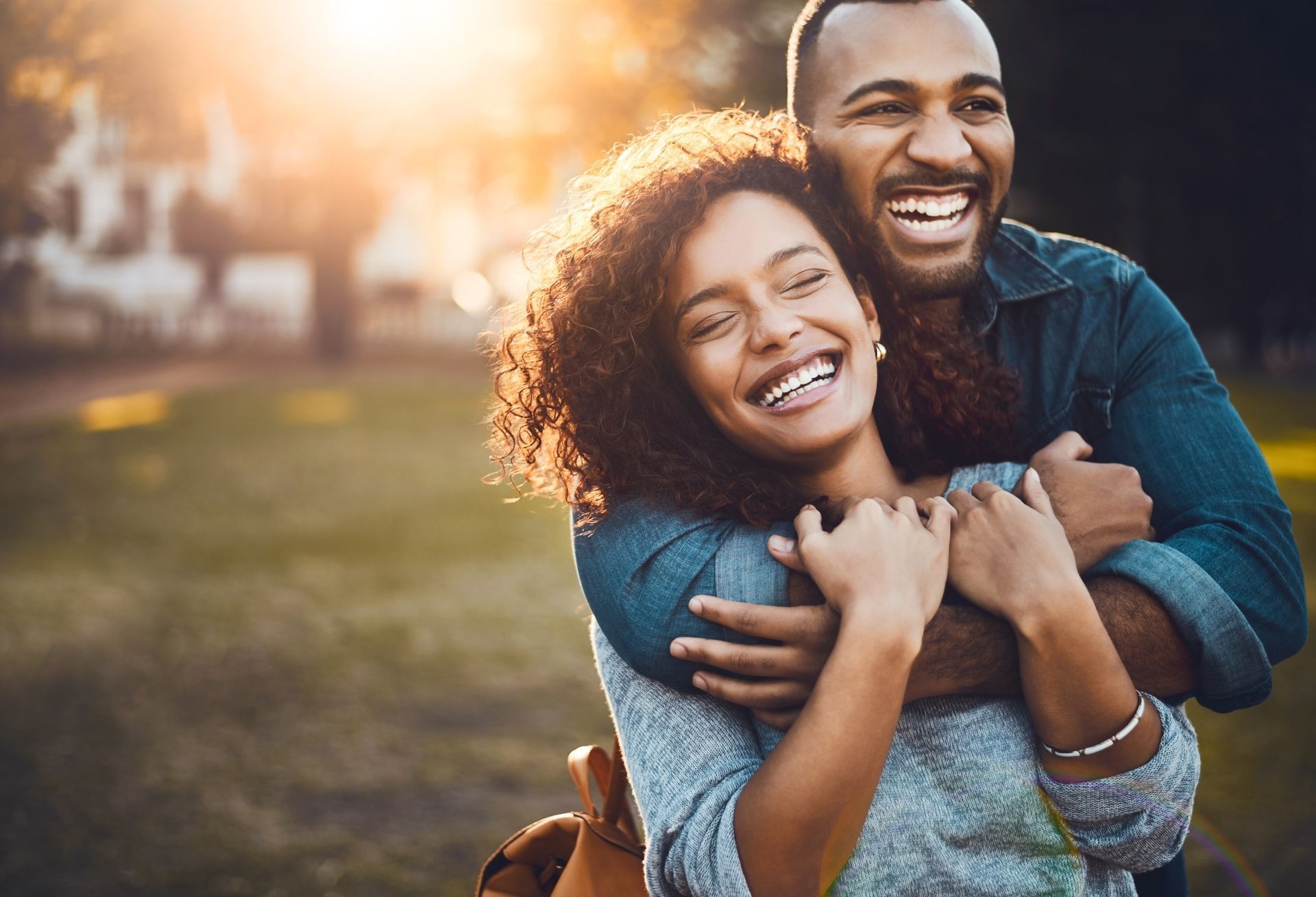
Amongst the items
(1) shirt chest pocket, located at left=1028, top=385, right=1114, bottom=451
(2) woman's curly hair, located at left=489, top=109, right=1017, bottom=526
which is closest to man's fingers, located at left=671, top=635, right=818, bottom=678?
(2) woman's curly hair, located at left=489, top=109, right=1017, bottom=526

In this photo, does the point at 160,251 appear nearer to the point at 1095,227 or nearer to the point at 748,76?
the point at 748,76

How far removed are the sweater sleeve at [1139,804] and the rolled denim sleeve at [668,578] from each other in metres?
0.62

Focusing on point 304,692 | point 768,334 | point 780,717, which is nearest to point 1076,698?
point 780,717

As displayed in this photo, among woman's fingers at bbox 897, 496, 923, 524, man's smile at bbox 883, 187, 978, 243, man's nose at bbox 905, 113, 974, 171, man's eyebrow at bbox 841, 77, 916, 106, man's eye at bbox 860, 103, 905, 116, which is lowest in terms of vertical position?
woman's fingers at bbox 897, 496, 923, 524

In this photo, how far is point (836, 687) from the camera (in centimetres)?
181

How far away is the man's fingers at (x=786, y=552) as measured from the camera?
6.73 feet

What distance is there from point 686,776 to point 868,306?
1.11 meters

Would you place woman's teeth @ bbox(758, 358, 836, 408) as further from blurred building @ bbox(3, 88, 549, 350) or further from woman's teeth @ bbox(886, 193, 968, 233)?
blurred building @ bbox(3, 88, 549, 350)

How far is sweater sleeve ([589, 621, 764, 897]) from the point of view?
1872 mm

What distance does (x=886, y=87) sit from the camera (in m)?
2.65

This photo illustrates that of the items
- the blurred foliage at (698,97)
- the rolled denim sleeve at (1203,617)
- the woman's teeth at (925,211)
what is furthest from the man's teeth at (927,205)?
the blurred foliage at (698,97)

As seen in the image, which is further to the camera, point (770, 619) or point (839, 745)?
point (770, 619)

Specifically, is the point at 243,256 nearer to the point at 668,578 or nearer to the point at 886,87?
the point at 886,87

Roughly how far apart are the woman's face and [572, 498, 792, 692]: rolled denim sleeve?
214mm
